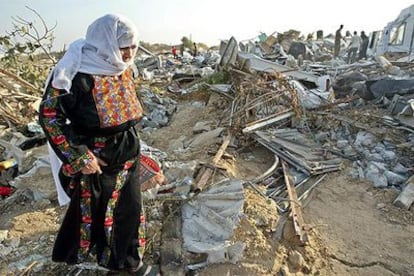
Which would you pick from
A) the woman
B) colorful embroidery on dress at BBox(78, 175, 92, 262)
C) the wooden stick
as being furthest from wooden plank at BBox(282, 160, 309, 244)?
the wooden stick

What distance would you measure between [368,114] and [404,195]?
88.0 inches

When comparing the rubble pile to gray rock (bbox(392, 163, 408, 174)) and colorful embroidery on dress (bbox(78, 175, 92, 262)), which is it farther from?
colorful embroidery on dress (bbox(78, 175, 92, 262))

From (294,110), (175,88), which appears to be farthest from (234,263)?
(175,88)

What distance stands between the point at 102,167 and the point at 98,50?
2.22 feet

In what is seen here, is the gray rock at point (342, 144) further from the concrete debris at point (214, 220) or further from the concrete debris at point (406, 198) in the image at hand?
the concrete debris at point (214, 220)

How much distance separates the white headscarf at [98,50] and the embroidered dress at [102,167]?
0.16 feet

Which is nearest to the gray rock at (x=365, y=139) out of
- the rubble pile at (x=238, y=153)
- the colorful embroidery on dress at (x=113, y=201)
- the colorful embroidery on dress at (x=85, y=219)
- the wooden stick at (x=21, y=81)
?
the rubble pile at (x=238, y=153)

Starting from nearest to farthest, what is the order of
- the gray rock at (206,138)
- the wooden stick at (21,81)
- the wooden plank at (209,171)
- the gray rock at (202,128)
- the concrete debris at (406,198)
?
the wooden plank at (209,171) < the concrete debris at (406,198) < the gray rock at (206,138) < the wooden stick at (21,81) < the gray rock at (202,128)

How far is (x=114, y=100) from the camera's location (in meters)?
2.02

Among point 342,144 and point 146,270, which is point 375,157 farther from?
point 146,270

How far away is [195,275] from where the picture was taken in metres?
2.57

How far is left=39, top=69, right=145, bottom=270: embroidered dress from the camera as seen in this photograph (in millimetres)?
1892

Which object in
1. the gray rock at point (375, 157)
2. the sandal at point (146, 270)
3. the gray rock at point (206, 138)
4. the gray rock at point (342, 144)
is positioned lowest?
the gray rock at point (375, 157)

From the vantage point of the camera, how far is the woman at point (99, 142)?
188cm
